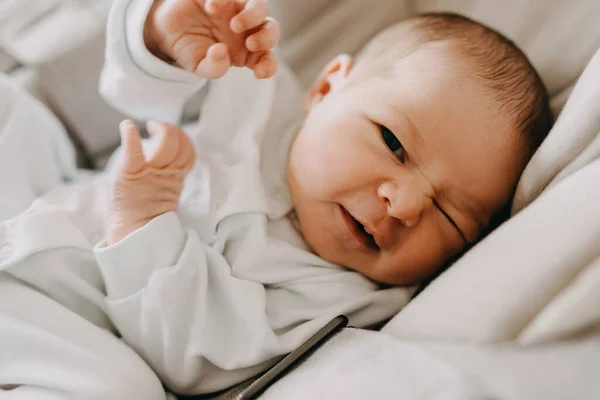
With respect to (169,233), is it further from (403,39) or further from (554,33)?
(554,33)

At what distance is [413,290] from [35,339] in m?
0.56

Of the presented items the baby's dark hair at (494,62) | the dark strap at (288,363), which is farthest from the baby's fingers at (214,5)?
the dark strap at (288,363)

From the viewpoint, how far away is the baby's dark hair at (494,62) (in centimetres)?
75

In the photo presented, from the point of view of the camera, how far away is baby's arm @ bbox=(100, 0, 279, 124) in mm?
695

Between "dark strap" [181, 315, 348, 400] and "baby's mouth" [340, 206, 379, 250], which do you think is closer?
"dark strap" [181, 315, 348, 400]

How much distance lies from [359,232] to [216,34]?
356mm

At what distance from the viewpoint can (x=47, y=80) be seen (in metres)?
1.00

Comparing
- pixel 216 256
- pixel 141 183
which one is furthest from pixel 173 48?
pixel 216 256

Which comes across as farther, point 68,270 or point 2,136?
point 2,136

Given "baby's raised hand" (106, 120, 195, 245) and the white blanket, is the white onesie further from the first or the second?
the white blanket

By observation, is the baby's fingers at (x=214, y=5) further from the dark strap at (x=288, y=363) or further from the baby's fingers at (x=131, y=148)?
the dark strap at (x=288, y=363)

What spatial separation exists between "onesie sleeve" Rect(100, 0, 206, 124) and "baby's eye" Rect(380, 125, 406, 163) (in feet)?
1.07

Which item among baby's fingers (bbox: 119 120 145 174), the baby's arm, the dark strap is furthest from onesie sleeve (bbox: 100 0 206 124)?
the dark strap

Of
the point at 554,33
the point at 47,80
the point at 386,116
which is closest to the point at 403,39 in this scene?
the point at 386,116
